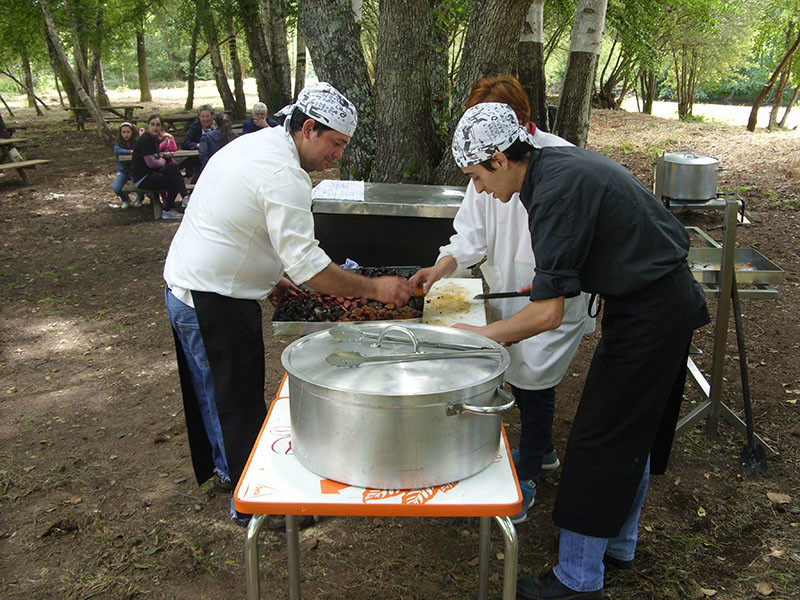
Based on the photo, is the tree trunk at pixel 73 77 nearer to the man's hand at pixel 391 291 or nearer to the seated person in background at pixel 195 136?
the seated person in background at pixel 195 136

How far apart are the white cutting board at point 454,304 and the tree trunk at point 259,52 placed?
45.0 ft

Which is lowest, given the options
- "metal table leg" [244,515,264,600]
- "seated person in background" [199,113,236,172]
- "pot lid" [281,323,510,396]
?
"metal table leg" [244,515,264,600]

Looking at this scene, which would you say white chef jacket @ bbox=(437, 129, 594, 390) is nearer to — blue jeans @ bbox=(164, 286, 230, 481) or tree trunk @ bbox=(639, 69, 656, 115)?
blue jeans @ bbox=(164, 286, 230, 481)

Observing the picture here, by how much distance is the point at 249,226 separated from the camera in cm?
242

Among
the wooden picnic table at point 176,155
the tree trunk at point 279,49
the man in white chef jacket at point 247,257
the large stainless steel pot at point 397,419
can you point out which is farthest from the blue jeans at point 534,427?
the tree trunk at point 279,49

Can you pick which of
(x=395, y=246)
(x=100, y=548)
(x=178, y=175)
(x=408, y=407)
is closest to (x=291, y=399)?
(x=408, y=407)

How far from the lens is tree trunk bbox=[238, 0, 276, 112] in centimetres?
1595

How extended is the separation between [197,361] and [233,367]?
0.63ft

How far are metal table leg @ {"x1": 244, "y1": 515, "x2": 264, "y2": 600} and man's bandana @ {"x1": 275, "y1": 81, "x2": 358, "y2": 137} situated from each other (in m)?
1.40

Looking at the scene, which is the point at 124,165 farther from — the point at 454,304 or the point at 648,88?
the point at 648,88

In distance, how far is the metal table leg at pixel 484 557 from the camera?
231 cm

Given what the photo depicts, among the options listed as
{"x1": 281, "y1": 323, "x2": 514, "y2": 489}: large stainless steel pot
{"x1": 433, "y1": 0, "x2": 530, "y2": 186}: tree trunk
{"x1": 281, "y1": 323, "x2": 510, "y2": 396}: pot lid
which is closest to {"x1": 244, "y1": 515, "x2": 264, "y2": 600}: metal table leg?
{"x1": 281, "y1": 323, "x2": 514, "y2": 489}: large stainless steel pot

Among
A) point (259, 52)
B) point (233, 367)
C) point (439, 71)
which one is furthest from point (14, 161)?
point (233, 367)

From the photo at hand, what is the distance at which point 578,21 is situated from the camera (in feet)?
29.0
